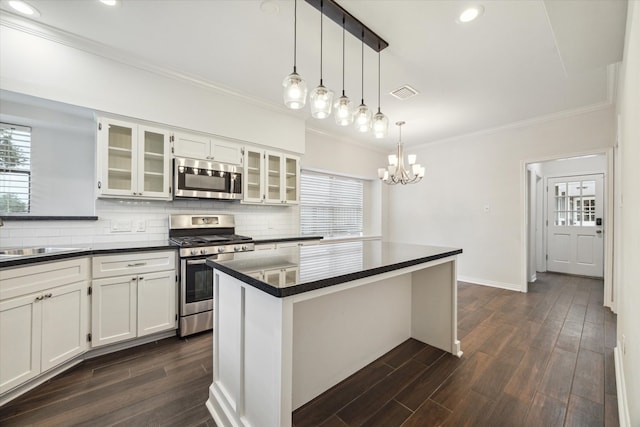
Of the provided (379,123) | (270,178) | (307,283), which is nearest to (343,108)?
(379,123)

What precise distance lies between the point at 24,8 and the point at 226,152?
1851mm

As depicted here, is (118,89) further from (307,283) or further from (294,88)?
(307,283)

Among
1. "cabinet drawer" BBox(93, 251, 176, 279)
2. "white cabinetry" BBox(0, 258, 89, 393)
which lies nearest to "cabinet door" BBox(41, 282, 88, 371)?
"white cabinetry" BBox(0, 258, 89, 393)

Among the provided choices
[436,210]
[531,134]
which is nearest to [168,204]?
[436,210]

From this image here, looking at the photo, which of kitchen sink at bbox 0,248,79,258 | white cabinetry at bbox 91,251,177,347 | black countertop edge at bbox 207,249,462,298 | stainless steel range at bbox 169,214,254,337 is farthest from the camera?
stainless steel range at bbox 169,214,254,337

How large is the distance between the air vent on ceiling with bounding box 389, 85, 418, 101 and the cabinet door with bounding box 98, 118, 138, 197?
2919 mm

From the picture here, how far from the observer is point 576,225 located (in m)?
5.36

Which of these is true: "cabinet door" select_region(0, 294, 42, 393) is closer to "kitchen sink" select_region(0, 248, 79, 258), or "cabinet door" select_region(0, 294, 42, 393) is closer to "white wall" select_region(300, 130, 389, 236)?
"kitchen sink" select_region(0, 248, 79, 258)

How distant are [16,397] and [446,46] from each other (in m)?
4.18

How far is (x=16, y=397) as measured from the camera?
5.73 feet

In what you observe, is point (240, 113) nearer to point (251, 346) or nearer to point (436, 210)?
point (251, 346)

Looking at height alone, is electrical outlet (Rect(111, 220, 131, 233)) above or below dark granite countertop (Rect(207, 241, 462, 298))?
above

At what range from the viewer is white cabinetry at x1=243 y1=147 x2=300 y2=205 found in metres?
3.56

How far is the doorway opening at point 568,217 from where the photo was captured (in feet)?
16.5
